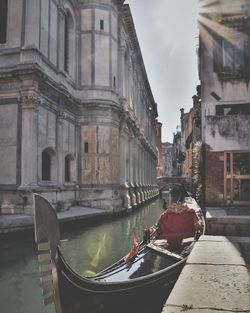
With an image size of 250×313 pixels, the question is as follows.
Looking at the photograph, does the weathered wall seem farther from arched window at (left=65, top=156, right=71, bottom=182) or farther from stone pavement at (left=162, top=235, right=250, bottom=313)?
arched window at (left=65, top=156, right=71, bottom=182)

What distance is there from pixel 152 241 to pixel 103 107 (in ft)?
33.9

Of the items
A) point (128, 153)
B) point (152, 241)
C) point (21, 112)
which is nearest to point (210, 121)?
point (152, 241)

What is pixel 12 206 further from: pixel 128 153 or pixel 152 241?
pixel 128 153

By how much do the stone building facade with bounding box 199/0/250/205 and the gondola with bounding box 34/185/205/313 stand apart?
3.77m

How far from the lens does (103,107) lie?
15.7 meters

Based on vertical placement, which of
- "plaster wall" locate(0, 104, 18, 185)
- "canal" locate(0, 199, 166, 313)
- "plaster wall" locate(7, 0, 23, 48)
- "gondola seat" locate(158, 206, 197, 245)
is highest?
"plaster wall" locate(7, 0, 23, 48)

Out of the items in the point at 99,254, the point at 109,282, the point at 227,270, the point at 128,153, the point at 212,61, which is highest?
the point at 212,61

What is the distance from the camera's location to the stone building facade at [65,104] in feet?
36.8

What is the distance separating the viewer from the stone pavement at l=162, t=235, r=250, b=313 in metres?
2.00

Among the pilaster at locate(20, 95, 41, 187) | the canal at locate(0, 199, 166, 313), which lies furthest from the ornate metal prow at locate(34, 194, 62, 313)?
the pilaster at locate(20, 95, 41, 187)

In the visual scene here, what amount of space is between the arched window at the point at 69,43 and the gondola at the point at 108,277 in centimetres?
1122

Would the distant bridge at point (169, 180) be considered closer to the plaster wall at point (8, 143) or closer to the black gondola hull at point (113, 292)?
the plaster wall at point (8, 143)

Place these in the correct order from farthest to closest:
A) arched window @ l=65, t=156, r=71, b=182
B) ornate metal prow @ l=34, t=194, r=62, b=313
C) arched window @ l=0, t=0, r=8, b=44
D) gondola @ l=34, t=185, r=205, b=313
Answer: arched window @ l=65, t=156, r=71, b=182 < arched window @ l=0, t=0, r=8, b=44 < gondola @ l=34, t=185, r=205, b=313 < ornate metal prow @ l=34, t=194, r=62, b=313

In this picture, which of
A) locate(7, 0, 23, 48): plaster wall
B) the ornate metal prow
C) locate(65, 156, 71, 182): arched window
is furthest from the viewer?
locate(65, 156, 71, 182): arched window
